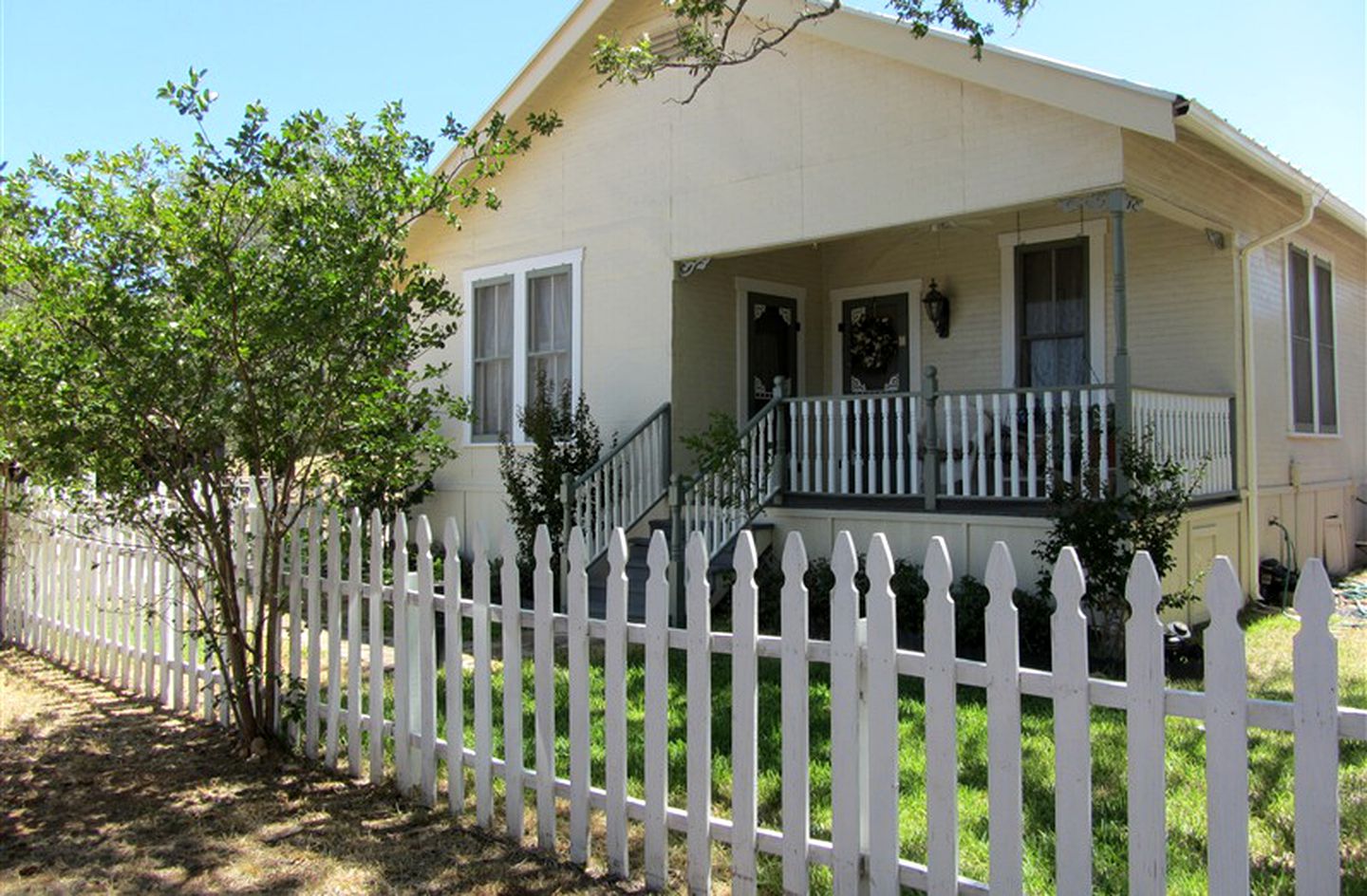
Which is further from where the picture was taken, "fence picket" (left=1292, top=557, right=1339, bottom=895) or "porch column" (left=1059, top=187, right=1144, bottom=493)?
"porch column" (left=1059, top=187, right=1144, bottom=493)

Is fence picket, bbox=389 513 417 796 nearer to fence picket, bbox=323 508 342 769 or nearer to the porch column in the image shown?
fence picket, bbox=323 508 342 769

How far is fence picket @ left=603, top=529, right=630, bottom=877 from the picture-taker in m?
3.93

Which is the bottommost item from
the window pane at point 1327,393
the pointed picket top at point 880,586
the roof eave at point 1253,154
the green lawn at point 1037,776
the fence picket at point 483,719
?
the green lawn at point 1037,776

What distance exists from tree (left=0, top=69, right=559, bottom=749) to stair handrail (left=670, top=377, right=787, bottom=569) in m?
4.17

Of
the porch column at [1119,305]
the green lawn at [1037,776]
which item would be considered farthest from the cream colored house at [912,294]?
the green lawn at [1037,776]

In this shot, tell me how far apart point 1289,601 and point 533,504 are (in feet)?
24.6

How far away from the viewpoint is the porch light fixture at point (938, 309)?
11.4m

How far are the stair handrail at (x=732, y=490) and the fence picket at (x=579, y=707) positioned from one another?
4979 millimetres

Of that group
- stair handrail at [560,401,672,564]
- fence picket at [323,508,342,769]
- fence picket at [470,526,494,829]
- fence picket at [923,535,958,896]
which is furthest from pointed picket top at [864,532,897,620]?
stair handrail at [560,401,672,564]

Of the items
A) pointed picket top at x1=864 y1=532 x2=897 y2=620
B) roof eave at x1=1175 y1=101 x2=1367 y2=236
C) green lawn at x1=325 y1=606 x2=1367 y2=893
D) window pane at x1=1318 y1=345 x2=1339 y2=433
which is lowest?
green lawn at x1=325 y1=606 x2=1367 y2=893

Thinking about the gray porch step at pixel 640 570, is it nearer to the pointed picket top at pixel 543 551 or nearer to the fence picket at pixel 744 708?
the pointed picket top at pixel 543 551

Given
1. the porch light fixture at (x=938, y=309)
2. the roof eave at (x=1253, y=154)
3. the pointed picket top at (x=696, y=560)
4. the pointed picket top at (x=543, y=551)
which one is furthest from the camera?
the porch light fixture at (x=938, y=309)

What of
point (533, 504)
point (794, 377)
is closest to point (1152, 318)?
point (794, 377)

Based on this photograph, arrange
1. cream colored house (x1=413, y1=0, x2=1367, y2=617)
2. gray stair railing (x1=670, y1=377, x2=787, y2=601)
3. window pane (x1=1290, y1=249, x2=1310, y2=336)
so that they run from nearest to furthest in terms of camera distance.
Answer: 1. cream colored house (x1=413, y1=0, x2=1367, y2=617)
2. gray stair railing (x1=670, y1=377, x2=787, y2=601)
3. window pane (x1=1290, y1=249, x2=1310, y2=336)
